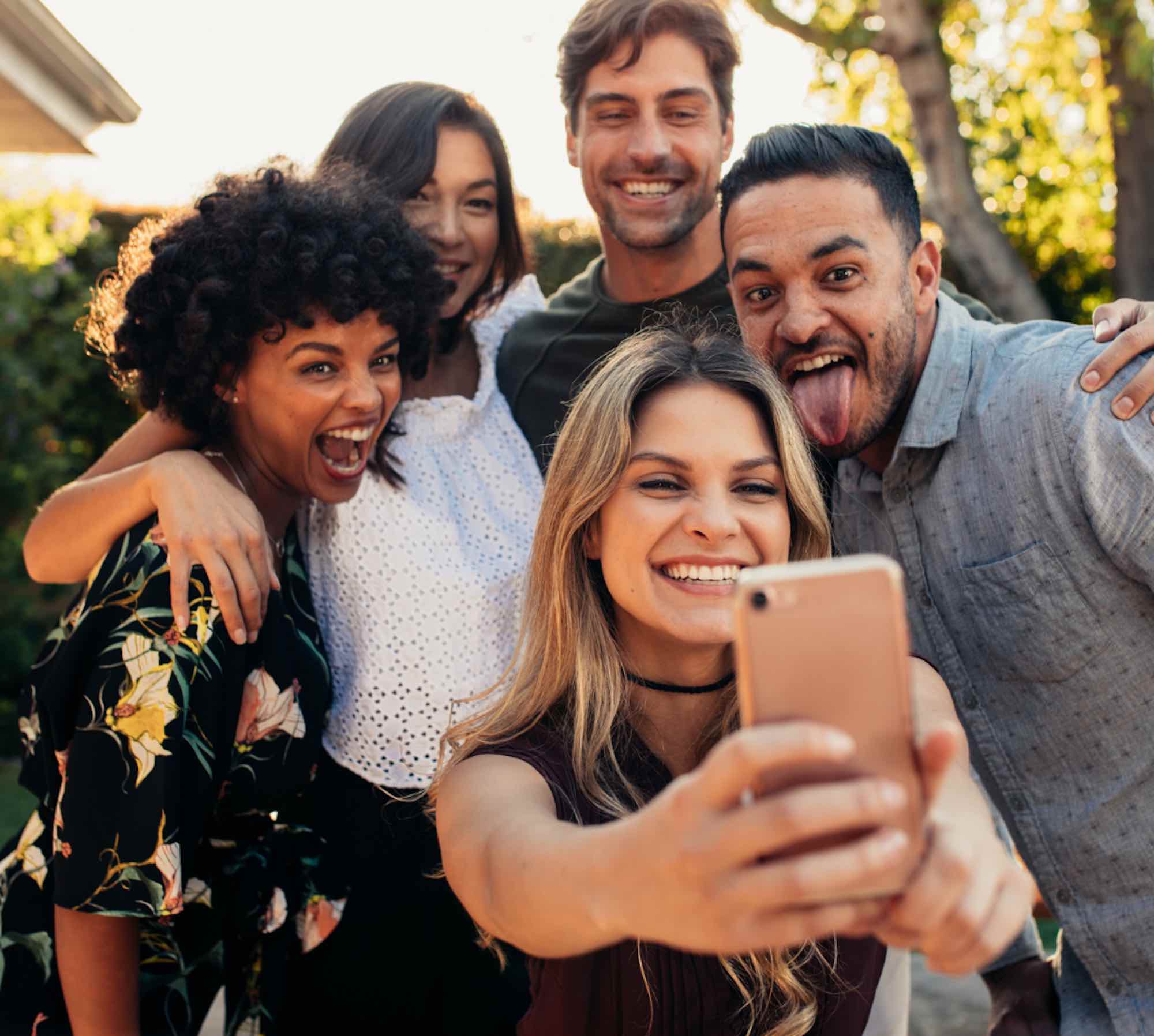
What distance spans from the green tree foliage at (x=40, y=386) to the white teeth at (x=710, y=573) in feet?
20.5

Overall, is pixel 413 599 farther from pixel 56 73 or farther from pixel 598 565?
pixel 56 73

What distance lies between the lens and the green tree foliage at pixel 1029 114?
31.8 ft

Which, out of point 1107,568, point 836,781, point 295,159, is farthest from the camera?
point 295,159

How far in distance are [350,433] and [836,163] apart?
1.23m

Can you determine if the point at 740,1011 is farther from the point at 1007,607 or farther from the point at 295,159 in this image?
the point at 295,159

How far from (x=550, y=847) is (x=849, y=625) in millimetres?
508

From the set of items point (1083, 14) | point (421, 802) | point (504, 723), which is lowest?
point (421, 802)

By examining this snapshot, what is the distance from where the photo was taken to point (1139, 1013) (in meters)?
2.29

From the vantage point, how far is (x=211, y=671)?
2.24m

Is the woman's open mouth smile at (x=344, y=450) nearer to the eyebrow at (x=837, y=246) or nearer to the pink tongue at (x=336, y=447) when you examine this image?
the pink tongue at (x=336, y=447)

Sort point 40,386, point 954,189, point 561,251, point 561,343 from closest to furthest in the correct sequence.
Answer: point 561,343 → point 40,386 → point 954,189 → point 561,251

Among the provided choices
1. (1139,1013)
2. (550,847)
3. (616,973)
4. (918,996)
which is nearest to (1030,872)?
(1139,1013)

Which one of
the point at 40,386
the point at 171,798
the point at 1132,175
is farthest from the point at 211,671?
the point at 1132,175

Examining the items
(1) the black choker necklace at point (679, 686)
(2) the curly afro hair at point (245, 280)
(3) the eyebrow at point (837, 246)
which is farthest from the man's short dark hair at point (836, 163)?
(1) the black choker necklace at point (679, 686)
